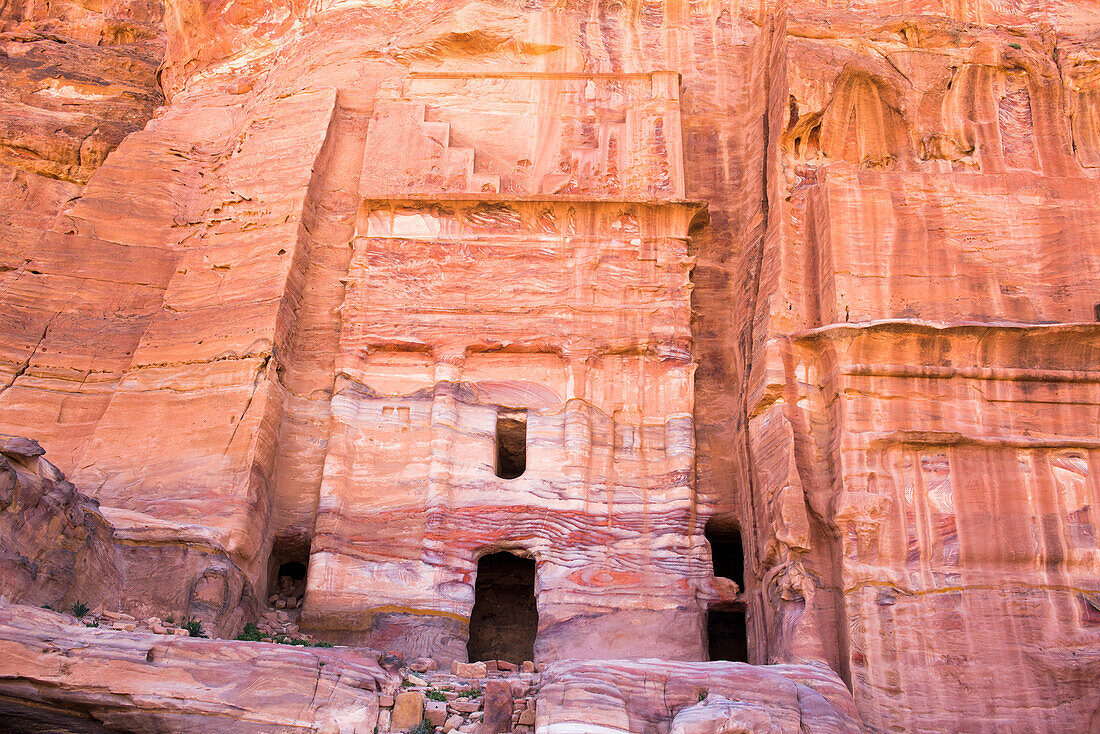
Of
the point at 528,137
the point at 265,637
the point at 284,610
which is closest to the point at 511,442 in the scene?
the point at 284,610

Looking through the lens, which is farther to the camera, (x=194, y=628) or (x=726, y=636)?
(x=726, y=636)

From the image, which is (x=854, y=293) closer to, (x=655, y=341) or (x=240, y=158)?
(x=655, y=341)

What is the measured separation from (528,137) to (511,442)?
5002 mm

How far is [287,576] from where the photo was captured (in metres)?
14.2

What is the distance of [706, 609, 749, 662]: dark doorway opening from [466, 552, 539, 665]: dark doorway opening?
2.22m

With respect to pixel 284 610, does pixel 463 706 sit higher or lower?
lower

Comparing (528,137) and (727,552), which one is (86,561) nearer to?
(727,552)

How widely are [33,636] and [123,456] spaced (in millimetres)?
4345

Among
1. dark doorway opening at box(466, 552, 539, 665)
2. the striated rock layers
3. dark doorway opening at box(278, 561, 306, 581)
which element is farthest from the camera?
dark doorway opening at box(278, 561, 306, 581)

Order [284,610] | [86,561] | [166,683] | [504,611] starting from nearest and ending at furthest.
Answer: [166,683], [86,561], [284,610], [504,611]

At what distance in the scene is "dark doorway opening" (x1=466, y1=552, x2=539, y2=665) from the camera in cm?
1353

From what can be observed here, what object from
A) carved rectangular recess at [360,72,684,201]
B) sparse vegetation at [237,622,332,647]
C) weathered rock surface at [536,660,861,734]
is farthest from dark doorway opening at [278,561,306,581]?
carved rectangular recess at [360,72,684,201]

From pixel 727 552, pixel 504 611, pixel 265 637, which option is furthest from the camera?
pixel 727 552

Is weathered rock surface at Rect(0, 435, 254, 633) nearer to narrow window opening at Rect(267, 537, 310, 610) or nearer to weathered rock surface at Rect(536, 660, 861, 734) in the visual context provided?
narrow window opening at Rect(267, 537, 310, 610)
